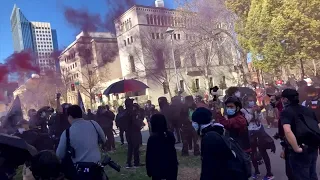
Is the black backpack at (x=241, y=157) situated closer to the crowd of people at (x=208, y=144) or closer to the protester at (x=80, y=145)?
the crowd of people at (x=208, y=144)

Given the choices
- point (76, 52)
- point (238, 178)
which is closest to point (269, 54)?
point (76, 52)

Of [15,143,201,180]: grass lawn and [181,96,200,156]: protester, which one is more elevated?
[181,96,200,156]: protester

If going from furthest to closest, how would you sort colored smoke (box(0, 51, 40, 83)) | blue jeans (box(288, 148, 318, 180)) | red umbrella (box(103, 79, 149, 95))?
colored smoke (box(0, 51, 40, 83)) → red umbrella (box(103, 79, 149, 95)) → blue jeans (box(288, 148, 318, 180))

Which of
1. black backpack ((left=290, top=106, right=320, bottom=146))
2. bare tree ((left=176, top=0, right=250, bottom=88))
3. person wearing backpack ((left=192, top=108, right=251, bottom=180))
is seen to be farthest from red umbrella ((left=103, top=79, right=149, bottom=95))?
bare tree ((left=176, top=0, right=250, bottom=88))

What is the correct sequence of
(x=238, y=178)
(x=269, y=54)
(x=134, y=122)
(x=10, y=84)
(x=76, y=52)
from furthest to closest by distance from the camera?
(x=269, y=54) → (x=76, y=52) → (x=10, y=84) → (x=134, y=122) → (x=238, y=178)

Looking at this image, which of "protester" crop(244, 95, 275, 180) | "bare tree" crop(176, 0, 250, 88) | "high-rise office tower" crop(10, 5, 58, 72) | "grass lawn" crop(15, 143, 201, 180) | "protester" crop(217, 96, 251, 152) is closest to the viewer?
"protester" crop(217, 96, 251, 152)

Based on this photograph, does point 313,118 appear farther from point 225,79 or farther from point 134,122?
point 225,79

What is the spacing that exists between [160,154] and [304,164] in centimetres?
197

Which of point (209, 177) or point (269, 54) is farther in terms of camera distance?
point (269, 54)

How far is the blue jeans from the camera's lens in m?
4.11

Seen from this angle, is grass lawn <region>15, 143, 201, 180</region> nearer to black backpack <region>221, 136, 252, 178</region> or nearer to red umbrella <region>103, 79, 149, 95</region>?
red umbrella <region>103, 79, 149, 95</region>

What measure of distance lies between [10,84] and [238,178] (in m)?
11.7

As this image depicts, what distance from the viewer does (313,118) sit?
418cm

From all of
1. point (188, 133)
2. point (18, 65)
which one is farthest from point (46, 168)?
point (18, 65)
